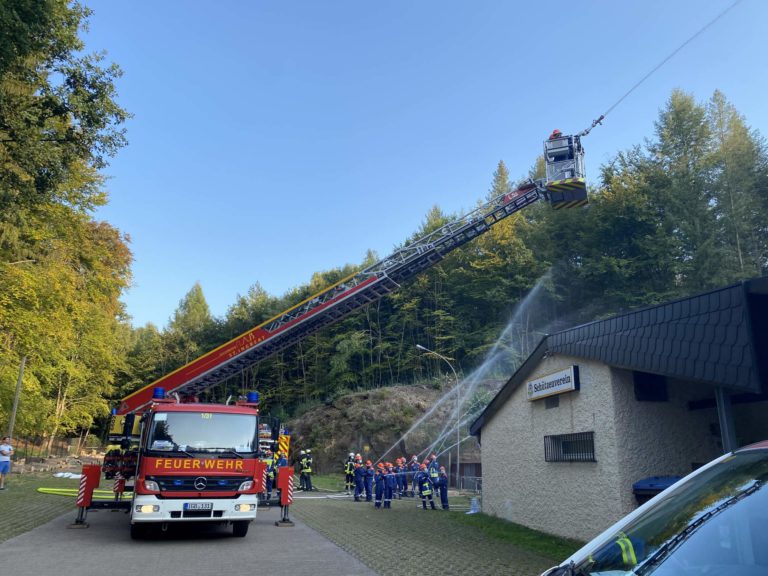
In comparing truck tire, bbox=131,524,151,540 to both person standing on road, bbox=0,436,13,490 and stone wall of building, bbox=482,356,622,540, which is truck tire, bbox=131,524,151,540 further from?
person standing on road, bbox=0,436,13,490

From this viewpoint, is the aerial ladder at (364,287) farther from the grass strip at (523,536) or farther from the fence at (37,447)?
the fence at (37,447)

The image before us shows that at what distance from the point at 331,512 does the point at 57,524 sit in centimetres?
687

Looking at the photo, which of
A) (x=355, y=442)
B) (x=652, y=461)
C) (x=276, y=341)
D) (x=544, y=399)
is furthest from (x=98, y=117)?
(x=355, y=442)

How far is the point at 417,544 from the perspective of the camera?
10.6 metres

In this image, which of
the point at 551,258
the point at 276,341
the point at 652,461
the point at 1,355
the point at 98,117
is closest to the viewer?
the point at 652,461

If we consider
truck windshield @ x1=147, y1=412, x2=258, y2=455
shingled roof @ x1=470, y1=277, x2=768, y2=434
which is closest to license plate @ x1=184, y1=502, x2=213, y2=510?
truck windshield @ x1=147, y1=412, x2=258, y2=455

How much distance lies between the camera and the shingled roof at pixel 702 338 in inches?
251

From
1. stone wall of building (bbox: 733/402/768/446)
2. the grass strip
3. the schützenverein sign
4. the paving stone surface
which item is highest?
the schützenverein sign

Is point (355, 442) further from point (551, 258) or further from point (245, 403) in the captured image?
point (245, 403)

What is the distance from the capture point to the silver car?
2156 millimetres

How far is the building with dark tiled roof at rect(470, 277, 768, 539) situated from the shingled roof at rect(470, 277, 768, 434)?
13 mm

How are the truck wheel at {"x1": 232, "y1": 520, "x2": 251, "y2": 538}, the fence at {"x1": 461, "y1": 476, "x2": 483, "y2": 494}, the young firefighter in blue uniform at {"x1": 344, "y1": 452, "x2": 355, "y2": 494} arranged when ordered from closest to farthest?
1. the truck wheel at {"x1": 232, "y1": 520, "x2": 251, "y2": 538}
2. the young firefighter in blue uniform at {"x1": 344, "y1": 452, "x2": 355, "y2": 494}
3. the fence at {"x1": 461, "y1": 476, "x2": 483, "y2": 494}

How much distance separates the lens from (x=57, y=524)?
12211mm

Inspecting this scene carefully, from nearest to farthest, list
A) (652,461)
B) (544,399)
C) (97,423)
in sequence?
(652,461) → (544,399) → (97,423)
